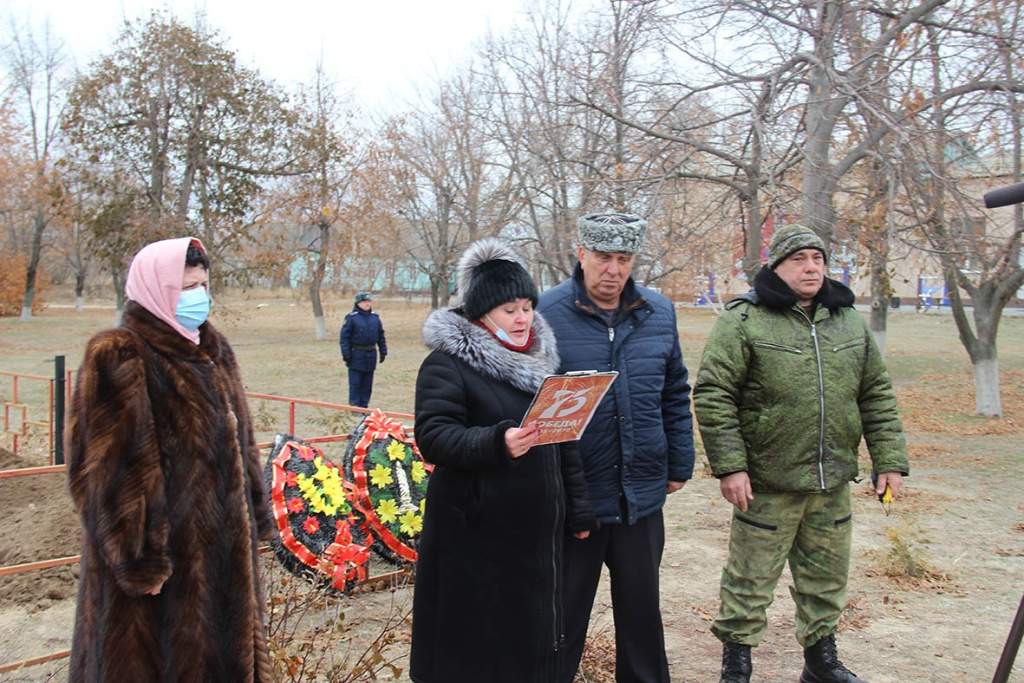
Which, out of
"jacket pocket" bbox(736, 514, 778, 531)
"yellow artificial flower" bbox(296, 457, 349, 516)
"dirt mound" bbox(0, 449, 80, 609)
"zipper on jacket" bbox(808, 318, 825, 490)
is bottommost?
"dirt mound" bbox(0, 449, 80, 609)

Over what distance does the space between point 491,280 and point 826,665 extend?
2.22 m

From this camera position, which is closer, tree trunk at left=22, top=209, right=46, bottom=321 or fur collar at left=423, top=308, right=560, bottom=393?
fur collar at left=423, top=308, right=560, bottom=393

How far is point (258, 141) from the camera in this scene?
26609 mm

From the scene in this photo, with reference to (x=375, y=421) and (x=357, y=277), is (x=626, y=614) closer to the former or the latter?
(x=375, y=421)

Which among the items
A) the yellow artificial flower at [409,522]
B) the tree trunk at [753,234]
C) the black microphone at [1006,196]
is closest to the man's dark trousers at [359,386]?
the tree trunk at [753,234]

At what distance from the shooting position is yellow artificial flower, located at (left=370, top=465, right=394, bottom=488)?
529cm

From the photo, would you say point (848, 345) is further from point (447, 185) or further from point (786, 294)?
point (447, 185)

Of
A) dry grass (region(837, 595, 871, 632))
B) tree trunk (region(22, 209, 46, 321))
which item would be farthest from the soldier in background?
tree trunk (region(22, 209, 46, 321))

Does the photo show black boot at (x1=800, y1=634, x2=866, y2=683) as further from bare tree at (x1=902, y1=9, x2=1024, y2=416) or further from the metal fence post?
the metal fence post

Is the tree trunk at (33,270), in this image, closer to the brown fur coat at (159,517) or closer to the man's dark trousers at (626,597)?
the brown fur coat at (159,517)

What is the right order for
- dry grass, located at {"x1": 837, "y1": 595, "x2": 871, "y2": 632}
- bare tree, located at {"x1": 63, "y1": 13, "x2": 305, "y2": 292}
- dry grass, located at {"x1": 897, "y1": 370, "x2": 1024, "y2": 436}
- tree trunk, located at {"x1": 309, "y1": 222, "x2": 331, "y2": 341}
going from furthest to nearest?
tree trunk, located at {"x1": 309, "y1": 222, "x2": 331, "y2": 341}
bare tree, located at {"x1": 63, "y1": 13, "x2": 305, "y2": 292}
dry grass, located at {"x1": 897, "y1": 370, "x2": 1024, "y2": 436}
dry grass, located at {"x1": 837, "y1": 595, "x2": 871, "y2": 632}

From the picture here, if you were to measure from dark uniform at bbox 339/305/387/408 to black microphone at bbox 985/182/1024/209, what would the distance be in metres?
10.7

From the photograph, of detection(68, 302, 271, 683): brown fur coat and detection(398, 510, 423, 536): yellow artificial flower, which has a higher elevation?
detection(68, 302, 271, 683): brown fur coat

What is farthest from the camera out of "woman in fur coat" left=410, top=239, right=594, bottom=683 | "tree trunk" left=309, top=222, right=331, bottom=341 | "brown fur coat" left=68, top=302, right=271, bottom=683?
"tree trunk" left=309, top=222, right=331, bottom=341
